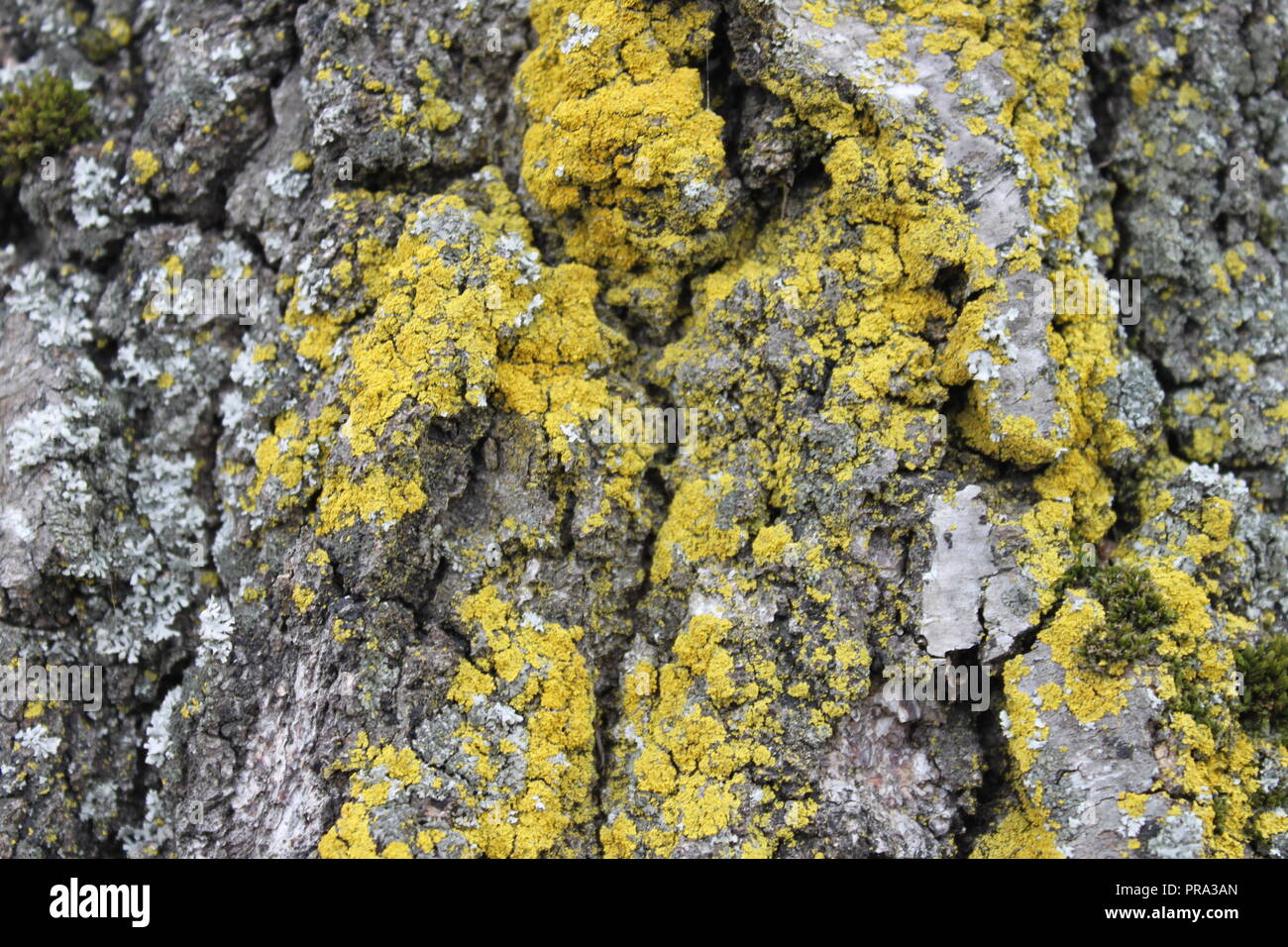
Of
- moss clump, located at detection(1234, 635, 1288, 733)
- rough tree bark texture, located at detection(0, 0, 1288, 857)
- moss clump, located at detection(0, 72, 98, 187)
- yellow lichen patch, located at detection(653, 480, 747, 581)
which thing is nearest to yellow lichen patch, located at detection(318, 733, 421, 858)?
rough tree bark texture, located at detection(0, 0, 1288, 857)

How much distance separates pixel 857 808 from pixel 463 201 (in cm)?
389

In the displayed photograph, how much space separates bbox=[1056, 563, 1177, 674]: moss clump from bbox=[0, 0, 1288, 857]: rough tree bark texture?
0.14 feet

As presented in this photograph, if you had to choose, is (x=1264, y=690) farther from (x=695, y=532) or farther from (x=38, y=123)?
(x=38, y=123)

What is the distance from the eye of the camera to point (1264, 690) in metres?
4.48

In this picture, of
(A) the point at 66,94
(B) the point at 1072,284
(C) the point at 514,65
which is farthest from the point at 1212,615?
(A) the point at 66,94

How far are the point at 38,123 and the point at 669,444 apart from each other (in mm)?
4638

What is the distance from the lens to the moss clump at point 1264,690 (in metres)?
4.47

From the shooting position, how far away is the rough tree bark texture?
14.9 feet

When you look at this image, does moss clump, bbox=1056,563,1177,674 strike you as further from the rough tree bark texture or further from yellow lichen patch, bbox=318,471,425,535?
yellow lichen patch, bbox=318,471,425,535

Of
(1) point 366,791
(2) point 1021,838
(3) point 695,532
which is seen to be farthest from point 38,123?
(2) point 1021,838

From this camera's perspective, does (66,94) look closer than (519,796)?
No

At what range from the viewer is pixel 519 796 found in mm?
4602

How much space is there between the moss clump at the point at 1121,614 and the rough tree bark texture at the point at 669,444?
0.14 ft

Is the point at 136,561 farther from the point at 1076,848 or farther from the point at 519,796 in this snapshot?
the point at 1076,848
